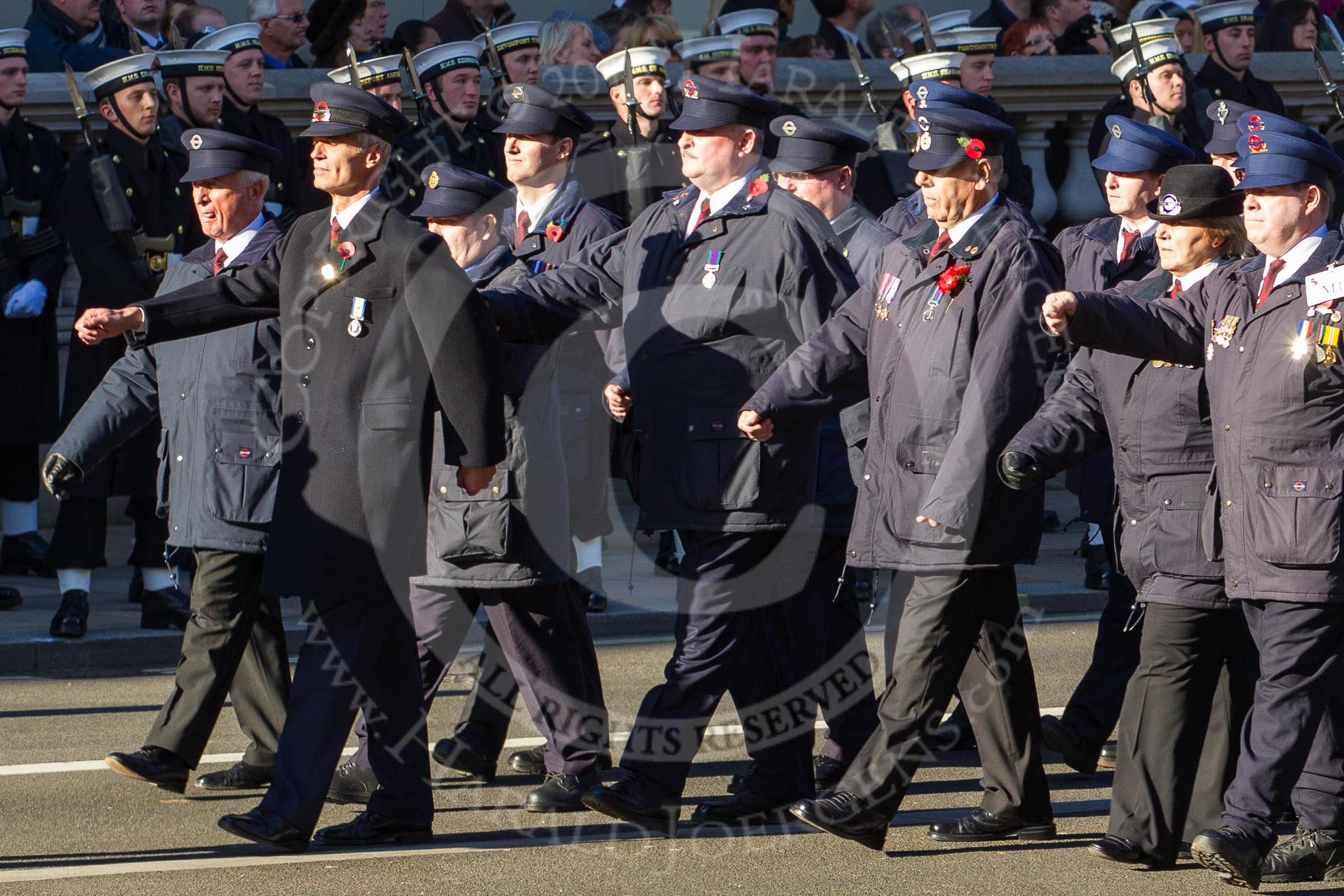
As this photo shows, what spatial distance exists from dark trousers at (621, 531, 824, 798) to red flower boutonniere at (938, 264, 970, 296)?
0.90m

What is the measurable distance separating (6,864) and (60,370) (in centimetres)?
615

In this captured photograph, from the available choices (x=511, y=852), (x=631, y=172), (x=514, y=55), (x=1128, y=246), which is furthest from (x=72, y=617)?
(x=1128, y=246)

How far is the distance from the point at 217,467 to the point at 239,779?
95 centimetres

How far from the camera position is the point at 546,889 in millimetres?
6148

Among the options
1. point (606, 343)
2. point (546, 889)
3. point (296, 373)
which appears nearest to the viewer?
point (546, 889)

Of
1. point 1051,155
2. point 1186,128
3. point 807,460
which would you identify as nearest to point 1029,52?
point 1051,155

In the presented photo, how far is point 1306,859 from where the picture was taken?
620cm

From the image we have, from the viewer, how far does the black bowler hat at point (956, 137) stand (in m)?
6.68

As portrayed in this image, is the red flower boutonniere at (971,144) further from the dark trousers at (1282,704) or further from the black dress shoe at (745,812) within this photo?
the black dress shoe at (745,812)

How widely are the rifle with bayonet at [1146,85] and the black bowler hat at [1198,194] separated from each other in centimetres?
537

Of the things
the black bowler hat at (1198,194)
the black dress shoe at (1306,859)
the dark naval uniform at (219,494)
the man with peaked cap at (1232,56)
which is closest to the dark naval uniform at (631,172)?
the man with peaked cap at (1232,56)

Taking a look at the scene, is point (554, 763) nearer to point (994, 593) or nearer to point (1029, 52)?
point (994, 593)

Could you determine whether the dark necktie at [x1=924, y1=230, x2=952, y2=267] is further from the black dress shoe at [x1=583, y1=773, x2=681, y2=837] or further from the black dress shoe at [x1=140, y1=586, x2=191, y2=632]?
the black dress shoe at [x1=140, y1=586, x2=191, y2=632]

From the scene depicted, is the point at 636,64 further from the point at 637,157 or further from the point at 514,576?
the point at 514,576
